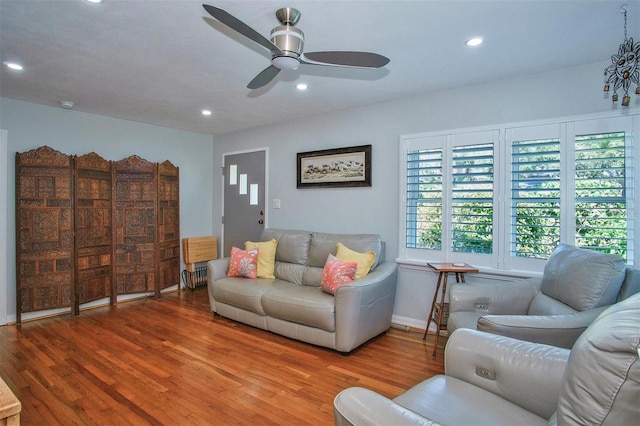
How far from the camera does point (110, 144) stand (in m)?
4.40

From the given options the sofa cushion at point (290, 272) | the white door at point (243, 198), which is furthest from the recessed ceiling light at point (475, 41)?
the white door at point (243, 198)

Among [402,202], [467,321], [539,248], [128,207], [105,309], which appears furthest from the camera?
[128,207]

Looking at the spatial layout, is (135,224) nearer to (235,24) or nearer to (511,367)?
(235,24)

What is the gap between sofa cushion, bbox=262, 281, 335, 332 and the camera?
286cm

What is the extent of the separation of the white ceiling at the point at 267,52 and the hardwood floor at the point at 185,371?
8.08 feet

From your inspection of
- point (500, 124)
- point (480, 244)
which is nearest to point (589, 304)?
point (480, 244)

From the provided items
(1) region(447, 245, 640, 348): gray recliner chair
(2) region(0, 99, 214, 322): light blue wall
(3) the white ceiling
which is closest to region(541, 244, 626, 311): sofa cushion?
(1) region(447, 245, 640, 348): gray recliner chair

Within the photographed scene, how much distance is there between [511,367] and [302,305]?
74.3 inches

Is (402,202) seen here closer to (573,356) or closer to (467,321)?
(467,321)

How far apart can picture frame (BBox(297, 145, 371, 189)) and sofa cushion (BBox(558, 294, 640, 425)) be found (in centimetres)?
295

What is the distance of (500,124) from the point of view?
9.86 ft

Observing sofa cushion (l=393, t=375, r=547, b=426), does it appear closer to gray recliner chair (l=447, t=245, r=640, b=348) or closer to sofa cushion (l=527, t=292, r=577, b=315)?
gray recliner chair (l=447, t=245, r=640, b=348)

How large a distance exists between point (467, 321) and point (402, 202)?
1542 millimetres

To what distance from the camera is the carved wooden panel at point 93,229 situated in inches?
156
